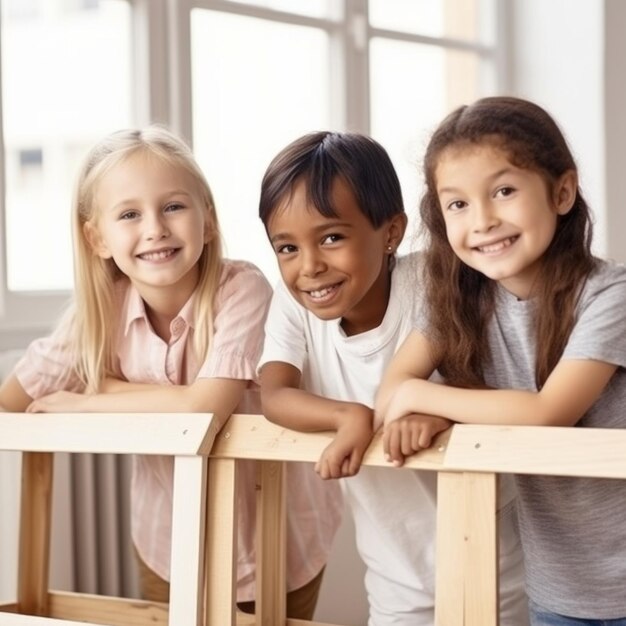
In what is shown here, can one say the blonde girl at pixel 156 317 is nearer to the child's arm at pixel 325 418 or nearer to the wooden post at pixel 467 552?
the child's arm at pixel 325 418

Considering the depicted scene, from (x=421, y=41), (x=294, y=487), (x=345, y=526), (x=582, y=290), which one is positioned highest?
(x=421, y=41)

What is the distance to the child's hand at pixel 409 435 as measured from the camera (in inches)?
52.9

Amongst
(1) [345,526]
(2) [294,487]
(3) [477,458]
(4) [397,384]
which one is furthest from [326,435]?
(1) [345,526]

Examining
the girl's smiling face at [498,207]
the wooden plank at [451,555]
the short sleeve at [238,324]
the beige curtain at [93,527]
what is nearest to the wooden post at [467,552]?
the wooden plank at [451,555]

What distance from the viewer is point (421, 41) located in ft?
11.5

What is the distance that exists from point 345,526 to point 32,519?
46.4 inches

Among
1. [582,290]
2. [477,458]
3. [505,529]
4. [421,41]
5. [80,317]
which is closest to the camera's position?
[477,458]

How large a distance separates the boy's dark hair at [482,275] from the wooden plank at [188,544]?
34cm

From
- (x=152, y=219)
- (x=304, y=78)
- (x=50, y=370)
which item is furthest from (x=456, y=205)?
(x=304, y=78)

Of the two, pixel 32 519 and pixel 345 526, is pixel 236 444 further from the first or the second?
pixel 345 526

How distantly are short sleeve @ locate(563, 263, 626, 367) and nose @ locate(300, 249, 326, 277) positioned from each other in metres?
0.33

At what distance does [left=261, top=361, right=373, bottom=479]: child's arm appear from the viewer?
4.53 ft

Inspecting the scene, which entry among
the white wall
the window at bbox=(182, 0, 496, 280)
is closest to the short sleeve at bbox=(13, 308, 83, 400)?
the window at bbox=(182, 0, 496, 280)

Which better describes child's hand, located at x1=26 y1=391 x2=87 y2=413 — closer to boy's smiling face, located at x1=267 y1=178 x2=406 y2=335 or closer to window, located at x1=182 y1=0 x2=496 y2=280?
boy's smiling face, located at x1=267 y1=178 x2=406 y2=335
